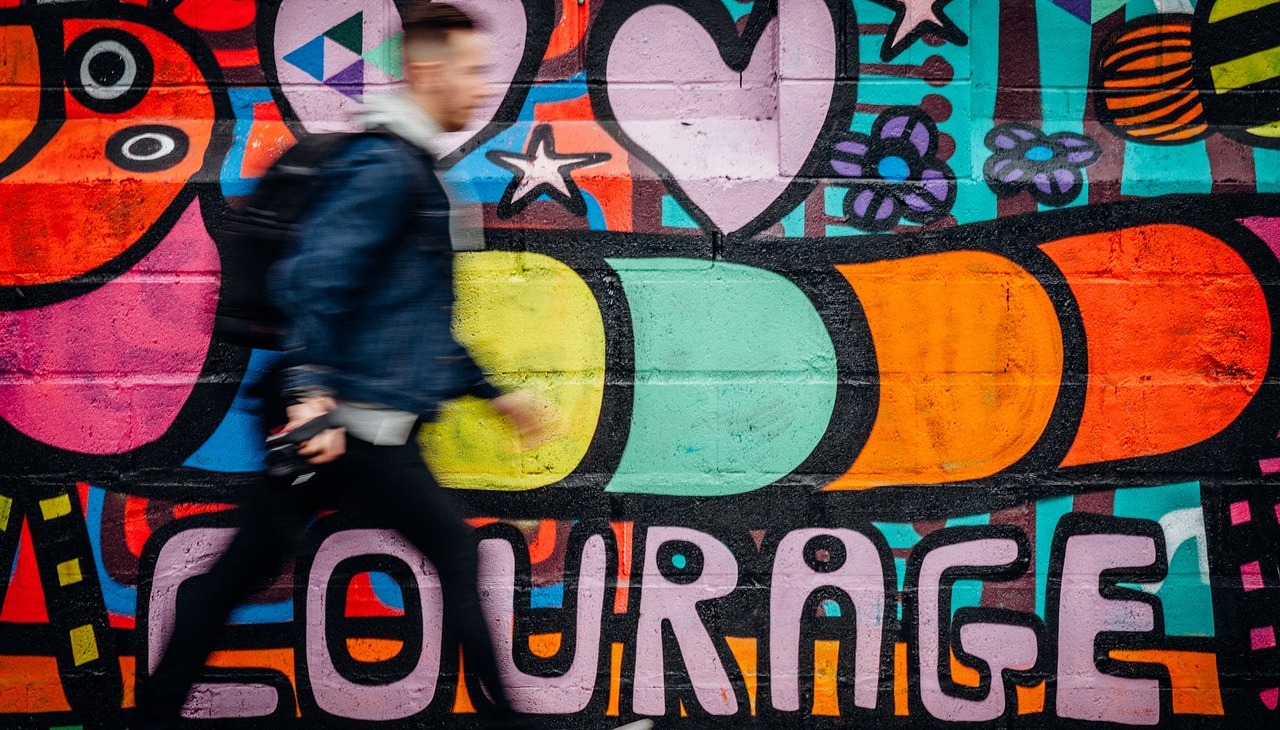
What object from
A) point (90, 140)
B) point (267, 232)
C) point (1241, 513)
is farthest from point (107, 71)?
point (1241, 513)

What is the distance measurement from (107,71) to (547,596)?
6.90 feet

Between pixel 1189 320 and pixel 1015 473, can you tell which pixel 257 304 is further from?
pixel 1189 320

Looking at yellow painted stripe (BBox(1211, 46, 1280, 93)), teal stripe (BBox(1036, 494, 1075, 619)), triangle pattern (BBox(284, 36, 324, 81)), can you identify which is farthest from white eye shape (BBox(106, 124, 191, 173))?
yellow painted stripe (BBox(1211, 46, 1280, 93))

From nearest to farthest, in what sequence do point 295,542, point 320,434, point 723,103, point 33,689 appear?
1. point 320,434
2. point 295,542
3. point 33,689
4. point 723,103

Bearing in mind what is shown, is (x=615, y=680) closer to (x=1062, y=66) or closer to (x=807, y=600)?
(x=807, y=600)

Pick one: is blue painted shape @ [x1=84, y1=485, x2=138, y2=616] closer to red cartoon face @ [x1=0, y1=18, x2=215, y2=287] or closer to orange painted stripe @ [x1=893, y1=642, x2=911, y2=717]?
red cartoon face @ [x1=0, y1=18, x2=215, y2=287]

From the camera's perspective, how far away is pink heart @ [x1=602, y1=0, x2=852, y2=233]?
274 centimetres

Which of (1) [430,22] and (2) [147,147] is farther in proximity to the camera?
(2) [147,147]

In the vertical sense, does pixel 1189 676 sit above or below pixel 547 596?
below

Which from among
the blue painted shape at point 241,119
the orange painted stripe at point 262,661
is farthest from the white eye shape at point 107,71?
→ the orange painted stripe at point 262,661

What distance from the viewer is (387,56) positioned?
2779 millimetres

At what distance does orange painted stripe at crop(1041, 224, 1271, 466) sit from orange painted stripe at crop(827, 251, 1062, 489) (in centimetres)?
14

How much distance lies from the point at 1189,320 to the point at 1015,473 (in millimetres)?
702

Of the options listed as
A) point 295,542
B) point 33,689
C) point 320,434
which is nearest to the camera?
point 320,434
